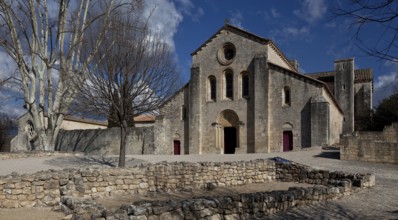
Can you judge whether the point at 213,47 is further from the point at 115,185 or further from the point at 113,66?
the point at 115,185

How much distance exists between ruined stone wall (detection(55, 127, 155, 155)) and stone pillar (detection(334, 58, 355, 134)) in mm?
22288

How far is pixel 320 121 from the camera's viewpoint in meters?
26.2

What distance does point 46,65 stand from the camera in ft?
70.6

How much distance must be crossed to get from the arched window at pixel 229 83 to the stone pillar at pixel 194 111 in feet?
8.66

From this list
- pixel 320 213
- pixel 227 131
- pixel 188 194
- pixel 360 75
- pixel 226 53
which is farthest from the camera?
pixel 360 75

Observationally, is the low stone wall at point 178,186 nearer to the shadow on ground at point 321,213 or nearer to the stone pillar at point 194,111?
the shadow on ground at point 321,213

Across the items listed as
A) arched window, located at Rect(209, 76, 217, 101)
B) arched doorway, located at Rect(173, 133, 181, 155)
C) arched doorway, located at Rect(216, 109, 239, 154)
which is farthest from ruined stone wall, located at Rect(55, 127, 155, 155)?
arched window, located at Rect(209, 76, 217, 101)

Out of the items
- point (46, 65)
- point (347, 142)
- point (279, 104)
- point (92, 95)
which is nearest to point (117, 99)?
point (92, 95)

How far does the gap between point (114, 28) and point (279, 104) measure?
1745 centimetres

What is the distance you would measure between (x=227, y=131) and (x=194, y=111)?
3.64 meters

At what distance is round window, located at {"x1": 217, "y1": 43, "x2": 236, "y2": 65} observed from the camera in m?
32.2

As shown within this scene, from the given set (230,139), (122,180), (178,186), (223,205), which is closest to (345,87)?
(230,139)

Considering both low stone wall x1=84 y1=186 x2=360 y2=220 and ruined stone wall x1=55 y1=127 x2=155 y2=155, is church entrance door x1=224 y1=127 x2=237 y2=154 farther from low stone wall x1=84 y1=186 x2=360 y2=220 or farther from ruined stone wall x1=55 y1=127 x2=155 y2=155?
low stone wall x1=84 y1=186 x2=360 y2=220

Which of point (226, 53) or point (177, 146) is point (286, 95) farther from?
point (177, 146)
